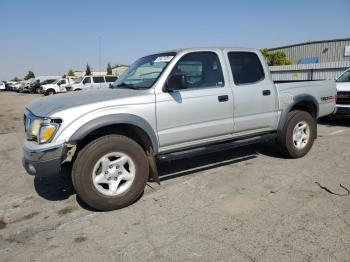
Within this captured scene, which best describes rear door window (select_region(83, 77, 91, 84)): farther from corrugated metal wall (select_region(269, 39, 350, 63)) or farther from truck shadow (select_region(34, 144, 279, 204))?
corrugated metal wall (select_region(269, 39, 350, 63))

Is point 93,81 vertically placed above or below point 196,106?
below

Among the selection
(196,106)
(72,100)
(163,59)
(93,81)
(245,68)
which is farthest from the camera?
(93,81)

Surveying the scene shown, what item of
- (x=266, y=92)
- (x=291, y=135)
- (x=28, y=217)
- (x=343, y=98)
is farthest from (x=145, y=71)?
(x=343, y=98)

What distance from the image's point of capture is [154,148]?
4293 millimetres

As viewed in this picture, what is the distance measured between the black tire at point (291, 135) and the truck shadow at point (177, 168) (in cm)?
39

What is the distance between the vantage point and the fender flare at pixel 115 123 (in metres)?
3.72

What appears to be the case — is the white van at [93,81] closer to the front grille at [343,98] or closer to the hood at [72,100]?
the front grille at [343,98]

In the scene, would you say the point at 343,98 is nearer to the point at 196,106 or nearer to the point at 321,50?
the point at 196,106

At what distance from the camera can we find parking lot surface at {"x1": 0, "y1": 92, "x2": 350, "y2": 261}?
307 cm

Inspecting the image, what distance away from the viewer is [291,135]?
5.65 metres

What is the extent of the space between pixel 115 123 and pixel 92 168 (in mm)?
559

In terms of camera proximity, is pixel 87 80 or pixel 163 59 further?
pixel 87 80

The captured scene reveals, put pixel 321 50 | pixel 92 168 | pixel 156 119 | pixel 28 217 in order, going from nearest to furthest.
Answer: pixel 92 168 < pixel 28 217 < pixel 156 119 < pixel 321 50

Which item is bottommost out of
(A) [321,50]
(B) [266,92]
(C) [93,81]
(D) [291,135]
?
(D) [291,135]
